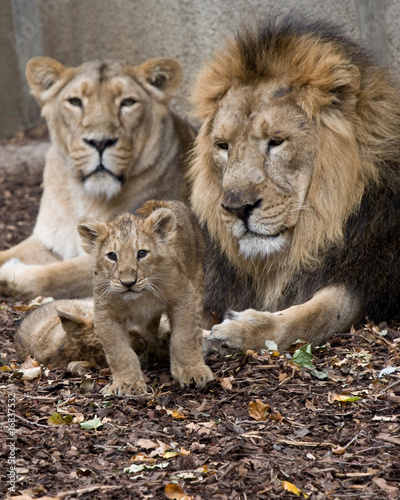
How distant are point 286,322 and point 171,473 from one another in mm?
1529

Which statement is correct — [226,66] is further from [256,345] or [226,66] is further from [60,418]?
[60,418]

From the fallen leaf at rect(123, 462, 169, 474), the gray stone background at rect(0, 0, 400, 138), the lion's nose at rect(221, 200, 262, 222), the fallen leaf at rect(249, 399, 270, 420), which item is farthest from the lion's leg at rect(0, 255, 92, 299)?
the fallen leaf at rect(123, 462, 169, 474)

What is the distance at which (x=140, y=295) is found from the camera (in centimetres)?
376

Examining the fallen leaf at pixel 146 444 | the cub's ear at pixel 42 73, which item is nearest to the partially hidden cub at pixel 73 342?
the fallen leaf at pixel 146 444

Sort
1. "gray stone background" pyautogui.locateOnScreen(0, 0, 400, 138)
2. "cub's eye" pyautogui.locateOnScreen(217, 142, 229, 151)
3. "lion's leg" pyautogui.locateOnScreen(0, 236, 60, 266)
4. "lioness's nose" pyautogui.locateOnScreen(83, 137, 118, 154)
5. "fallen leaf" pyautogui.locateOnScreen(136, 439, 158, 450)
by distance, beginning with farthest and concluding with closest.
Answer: "lion's leg" pyautogui.locateOnScreen(0, 236, 60, 266)
"gray stone background" pyautogui.locateOnScreen(0, 0, 400, 138)
"lioness's nose" pyautogui.locateOnScreen(83, 137, 118, 154)
"cub's eye" pyautogui.locateOnScreen(217, 142, 229, 151)
"fallen leaf" pyautogui.locateOnScreen(136, 439, 158, 450)

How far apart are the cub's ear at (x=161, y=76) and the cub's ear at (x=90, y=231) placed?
113 inches

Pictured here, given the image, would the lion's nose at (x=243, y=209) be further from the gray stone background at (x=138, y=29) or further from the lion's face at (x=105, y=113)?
the lion's face at (x=105, y=113)

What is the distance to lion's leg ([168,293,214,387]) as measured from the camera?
4004 mm

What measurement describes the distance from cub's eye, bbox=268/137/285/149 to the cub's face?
0.86 meters

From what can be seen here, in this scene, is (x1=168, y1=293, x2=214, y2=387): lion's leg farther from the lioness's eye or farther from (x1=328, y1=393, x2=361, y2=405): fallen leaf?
the lioness's eye

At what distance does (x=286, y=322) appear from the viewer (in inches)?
179

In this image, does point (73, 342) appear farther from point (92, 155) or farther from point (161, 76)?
point (161, 76)

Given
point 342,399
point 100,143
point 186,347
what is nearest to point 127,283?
point 186,347

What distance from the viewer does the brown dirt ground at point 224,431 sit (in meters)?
3.11
